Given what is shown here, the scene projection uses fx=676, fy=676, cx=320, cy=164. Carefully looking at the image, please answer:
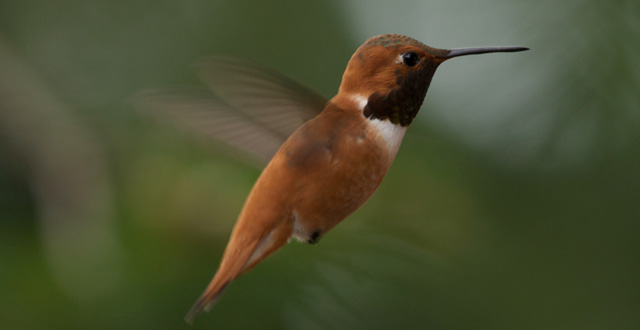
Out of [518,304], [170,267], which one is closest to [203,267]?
[170,267]

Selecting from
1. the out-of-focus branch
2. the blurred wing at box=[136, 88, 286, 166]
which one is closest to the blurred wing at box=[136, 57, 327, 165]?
the blurred wing at box=[136, 88, 286, 166]

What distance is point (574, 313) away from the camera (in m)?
0.94

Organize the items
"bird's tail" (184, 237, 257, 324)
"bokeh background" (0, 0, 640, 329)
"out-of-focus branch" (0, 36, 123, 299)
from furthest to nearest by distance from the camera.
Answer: "out-of-focus branch" (0, 36, 123, 299)
"bokeh background" (0, 0, 640, 329)
"bird's tail" (184, 237, 257, 324)

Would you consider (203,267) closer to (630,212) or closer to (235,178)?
(235,178)

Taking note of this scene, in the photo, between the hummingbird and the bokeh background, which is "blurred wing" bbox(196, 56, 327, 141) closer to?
the hummingbird

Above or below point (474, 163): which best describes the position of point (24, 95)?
below

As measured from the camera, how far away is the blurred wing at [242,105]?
58 cm

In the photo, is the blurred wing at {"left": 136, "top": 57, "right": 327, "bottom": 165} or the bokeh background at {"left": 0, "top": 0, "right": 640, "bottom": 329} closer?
the blurred wing at {"left": 136, "top": 57, "right": 327, "bottom": 165}

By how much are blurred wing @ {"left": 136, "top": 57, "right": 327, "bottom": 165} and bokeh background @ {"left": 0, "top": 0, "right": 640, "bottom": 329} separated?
122 millimetres

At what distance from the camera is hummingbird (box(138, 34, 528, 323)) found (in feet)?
1.79

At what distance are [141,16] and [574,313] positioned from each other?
4.28 ft

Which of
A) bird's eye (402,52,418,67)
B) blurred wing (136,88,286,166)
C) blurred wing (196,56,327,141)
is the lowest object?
blurred wing (136,88,286,166)

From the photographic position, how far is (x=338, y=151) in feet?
1.93

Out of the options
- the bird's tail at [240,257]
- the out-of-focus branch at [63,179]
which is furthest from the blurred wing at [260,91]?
the out-of-focus branch at [63,179]
